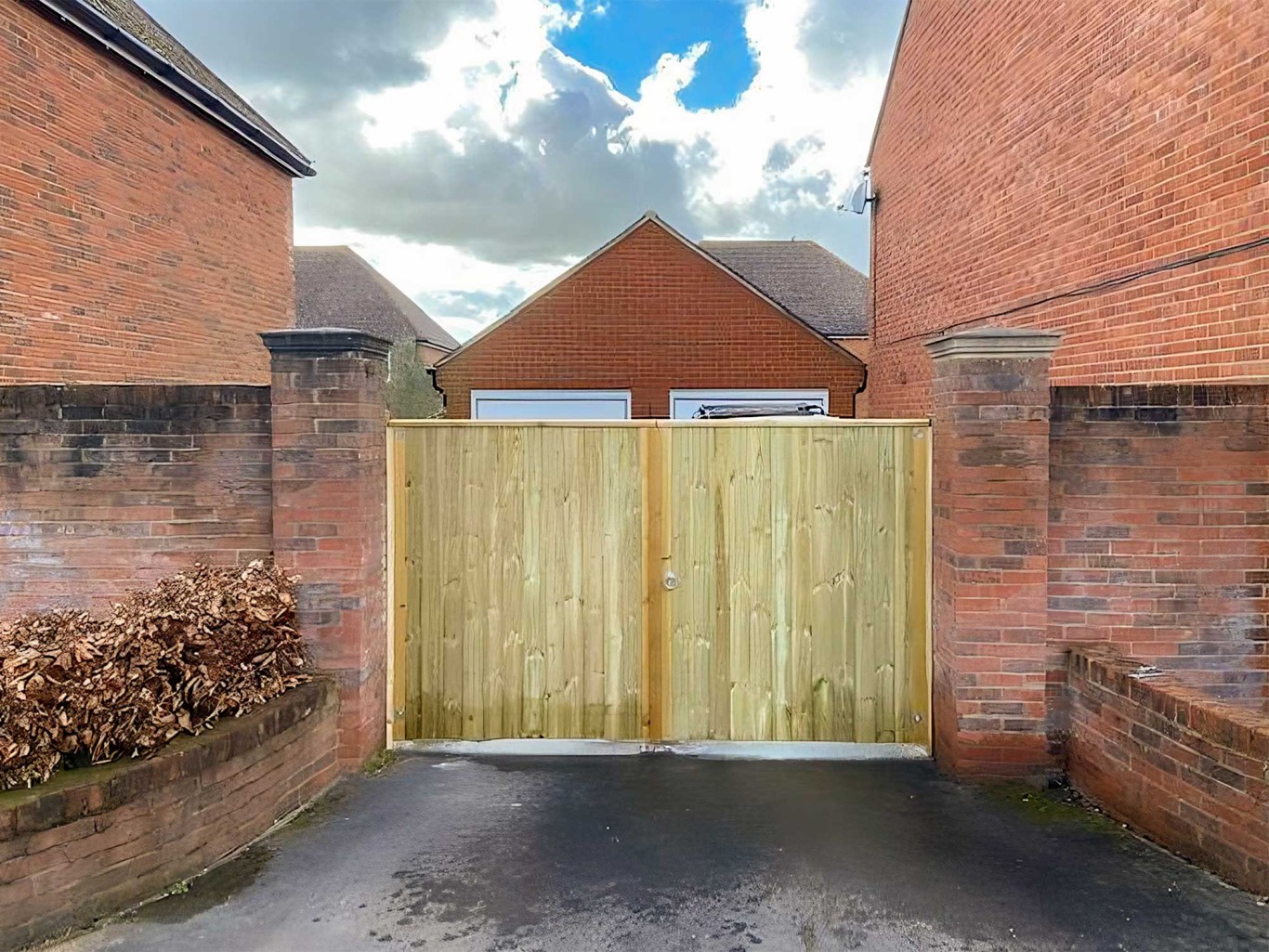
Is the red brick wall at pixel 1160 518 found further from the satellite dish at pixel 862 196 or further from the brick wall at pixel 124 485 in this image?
the satellite dish at pixel 862 196

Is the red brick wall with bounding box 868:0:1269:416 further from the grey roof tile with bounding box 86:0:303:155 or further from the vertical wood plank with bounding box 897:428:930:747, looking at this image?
the grey roof tile with bounding box 86:0:303:155

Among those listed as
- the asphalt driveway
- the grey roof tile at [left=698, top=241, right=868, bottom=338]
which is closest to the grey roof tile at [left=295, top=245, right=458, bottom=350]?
the grey roof tile at [left=698, top=241, right=868, bottom=338]

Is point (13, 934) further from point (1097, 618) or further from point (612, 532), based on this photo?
point (1097, 618)

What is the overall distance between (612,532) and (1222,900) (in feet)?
9.74

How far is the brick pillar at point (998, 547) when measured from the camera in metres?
3.88

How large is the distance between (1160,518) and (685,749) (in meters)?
2.70

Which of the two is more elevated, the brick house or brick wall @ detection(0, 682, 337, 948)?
the brick house

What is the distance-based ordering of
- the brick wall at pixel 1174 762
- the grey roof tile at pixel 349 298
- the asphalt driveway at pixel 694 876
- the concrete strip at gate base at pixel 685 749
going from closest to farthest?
the asphalt driveway at pixel 694 876 → the brick wall at pixel 1174 762 → the concrete strip at gate base at pixel 685 749 → the grey roof tile at pixel 349 298

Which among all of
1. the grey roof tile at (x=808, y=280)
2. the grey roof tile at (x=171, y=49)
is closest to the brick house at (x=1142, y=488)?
the grey roof tile at (x=171, y=49)

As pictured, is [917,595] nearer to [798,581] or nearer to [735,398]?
[798,581]

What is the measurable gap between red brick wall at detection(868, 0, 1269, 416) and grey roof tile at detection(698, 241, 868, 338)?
20.0 ft

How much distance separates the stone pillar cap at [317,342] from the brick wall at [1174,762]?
3.88m

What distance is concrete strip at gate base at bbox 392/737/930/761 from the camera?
4270mm

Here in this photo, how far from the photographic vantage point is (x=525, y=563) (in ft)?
14.4
